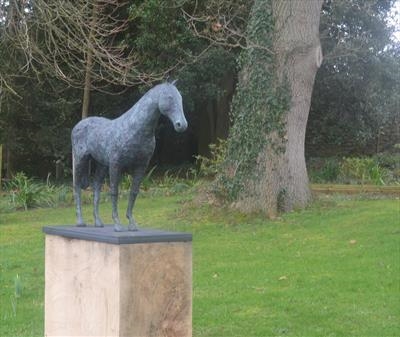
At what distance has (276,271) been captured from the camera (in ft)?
32.4

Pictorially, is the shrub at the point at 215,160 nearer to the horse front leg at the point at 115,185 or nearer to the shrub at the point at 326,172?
the shrub at the point at 326,172

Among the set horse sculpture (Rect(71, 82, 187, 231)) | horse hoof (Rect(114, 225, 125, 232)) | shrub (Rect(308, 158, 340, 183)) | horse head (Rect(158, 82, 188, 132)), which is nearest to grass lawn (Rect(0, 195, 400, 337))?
horse hoof (Rect(114, 225, 125, 232))

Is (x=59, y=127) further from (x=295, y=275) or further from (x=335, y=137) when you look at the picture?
(x=295, y=275)

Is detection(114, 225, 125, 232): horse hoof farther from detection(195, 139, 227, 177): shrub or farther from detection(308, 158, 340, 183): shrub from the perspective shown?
detection(308, 158, 340, 183): shrub

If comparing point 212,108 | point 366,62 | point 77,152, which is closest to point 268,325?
point 77,152

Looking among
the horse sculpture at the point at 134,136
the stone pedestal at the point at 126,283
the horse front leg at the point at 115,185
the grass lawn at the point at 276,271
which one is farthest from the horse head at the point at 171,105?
the grass lawn at the point at 276,271

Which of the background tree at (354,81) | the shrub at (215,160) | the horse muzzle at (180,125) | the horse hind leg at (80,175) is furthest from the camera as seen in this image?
the background tree at (354,81)

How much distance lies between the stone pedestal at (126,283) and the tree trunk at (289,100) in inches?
347

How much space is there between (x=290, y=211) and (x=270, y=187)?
2.14 feet

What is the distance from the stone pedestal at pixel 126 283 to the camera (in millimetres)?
5188

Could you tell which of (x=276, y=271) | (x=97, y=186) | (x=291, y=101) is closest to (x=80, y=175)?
(x=97, y=186)

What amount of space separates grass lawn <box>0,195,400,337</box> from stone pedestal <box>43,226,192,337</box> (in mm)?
1961

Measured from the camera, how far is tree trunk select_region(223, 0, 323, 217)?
14477mm

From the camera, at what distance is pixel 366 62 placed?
25.5 m
